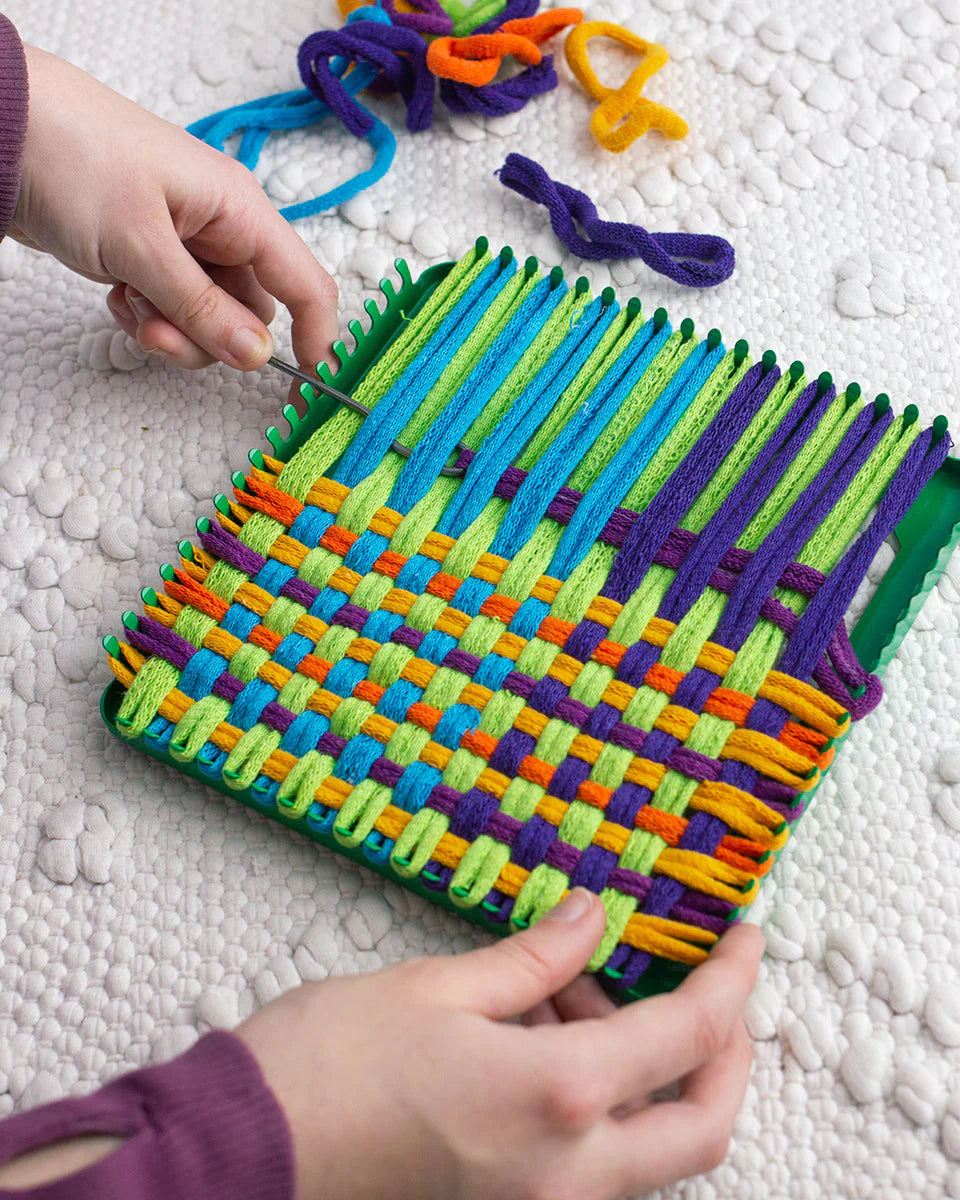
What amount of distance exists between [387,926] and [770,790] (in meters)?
0.23

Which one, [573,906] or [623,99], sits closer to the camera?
[573,906]

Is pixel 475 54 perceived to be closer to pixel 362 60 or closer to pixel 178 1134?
pixel 362 60

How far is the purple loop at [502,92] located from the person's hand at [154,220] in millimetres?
221

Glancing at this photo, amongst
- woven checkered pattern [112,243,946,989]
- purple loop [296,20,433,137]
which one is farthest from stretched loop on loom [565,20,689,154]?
woven checkered pattern [112,243,946,989]

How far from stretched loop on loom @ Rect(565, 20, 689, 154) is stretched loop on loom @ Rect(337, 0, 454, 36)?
0.34 feet

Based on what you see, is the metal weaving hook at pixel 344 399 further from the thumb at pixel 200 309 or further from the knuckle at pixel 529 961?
the knuckle at pixel 529 961

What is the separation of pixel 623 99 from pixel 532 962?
0.67 m

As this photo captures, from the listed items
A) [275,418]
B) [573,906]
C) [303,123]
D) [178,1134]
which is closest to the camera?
[178,1134]

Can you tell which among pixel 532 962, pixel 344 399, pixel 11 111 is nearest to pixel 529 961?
pixel 532 962

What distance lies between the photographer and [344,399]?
2.33 ft

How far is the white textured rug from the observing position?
59cm

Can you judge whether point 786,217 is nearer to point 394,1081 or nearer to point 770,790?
point 770,790

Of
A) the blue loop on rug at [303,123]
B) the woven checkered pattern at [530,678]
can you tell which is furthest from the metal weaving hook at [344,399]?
the blue loop on rug at [303,123]

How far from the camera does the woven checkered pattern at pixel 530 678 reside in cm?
58
